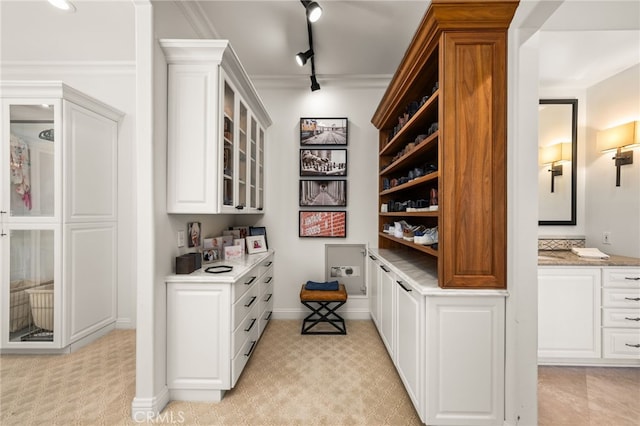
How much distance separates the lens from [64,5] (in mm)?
2023

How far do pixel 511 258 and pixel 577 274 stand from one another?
1.36m

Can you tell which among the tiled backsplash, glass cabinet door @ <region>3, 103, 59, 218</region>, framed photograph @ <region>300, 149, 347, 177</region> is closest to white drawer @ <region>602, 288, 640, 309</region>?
the tiled backsplash

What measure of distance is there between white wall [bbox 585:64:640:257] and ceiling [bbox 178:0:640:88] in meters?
0.18

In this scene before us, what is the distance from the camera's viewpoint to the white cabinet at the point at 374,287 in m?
2.76

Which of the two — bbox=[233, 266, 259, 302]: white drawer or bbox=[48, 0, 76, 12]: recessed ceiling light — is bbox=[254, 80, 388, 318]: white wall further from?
bbox=[48, 0, 76, 12]: recessed ceiling light

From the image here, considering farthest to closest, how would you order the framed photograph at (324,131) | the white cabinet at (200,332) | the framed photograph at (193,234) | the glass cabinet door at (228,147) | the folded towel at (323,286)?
the framed photograph at (324,131)
the folded towel at (323,286)
the framed photograph at (193,234)
the glass cabinet door at (228,147)
the white cabinet at (200,332)

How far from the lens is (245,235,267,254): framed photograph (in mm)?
2975

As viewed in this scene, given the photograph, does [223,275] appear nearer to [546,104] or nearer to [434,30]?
[434,30]

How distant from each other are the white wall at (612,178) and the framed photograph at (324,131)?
263cm

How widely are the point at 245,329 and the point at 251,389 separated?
1.37 ft

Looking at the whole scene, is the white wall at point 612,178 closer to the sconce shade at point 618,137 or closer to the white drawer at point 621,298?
the sconce shade at point 618,137

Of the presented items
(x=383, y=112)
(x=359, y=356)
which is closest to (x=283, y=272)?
(x=359, y=356)

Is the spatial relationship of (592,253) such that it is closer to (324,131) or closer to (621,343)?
(621,343)

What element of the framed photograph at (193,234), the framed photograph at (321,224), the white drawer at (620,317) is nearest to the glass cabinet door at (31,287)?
the framed photograph at (193,234)
